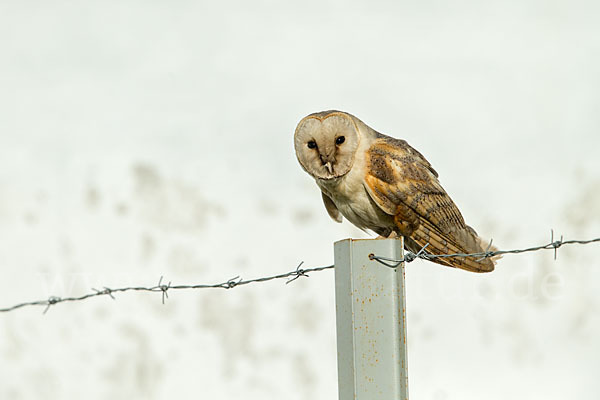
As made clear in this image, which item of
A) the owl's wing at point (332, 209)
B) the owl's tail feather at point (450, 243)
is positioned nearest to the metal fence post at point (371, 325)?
the owl's tail feather at point (450, 243)

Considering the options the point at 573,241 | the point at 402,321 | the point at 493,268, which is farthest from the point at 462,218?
the point at 402,321

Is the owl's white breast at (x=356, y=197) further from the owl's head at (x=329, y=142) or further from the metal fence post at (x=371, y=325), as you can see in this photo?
the metal fence post at (x=371, y=325)

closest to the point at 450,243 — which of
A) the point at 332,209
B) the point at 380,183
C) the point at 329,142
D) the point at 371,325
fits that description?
the point at 380,183

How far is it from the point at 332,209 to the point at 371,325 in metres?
2.65

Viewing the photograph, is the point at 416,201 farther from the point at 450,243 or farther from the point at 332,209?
the point at 332,209

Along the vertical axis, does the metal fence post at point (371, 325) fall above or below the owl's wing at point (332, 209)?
below

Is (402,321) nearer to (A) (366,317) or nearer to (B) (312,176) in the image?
(A) (366,317)

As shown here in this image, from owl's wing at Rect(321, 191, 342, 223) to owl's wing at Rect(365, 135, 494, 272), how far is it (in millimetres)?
734

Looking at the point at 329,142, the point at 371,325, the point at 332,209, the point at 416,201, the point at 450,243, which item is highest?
the point at 329,142

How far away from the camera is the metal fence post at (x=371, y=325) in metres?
3.69

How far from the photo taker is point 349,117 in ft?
17.9

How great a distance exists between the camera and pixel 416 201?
554 cm

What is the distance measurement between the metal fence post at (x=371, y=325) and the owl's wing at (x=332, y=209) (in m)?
2.38

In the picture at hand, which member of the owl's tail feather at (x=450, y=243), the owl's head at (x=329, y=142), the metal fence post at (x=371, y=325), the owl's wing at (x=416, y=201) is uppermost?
the owl's head at (x=329, y=142)
